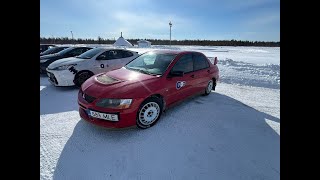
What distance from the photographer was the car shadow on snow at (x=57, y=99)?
452 cm

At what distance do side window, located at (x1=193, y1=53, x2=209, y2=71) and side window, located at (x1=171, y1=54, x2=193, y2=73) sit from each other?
0.22 m

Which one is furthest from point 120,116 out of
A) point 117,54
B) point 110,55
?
point 117,54

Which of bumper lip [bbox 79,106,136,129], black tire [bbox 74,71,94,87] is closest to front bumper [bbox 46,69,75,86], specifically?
black tire [bbox 74,71,94,87]

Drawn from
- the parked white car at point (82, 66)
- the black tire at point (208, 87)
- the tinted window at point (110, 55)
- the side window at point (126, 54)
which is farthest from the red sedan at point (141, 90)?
the side window at point (126, 54)

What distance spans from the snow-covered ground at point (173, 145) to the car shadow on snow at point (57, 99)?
0.02 meters

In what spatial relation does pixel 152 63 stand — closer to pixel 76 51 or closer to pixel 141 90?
pixel 141 90

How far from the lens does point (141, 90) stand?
341cm

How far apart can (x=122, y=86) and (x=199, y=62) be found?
2537mm

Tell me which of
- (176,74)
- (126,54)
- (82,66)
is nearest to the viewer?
(176,74)

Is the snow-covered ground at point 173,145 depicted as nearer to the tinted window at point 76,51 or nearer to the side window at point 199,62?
the side window at point 199,62

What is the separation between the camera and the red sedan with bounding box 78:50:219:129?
3.21 m

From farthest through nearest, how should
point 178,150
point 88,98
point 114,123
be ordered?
point 88,98 < point 114,123 < point 178,150
